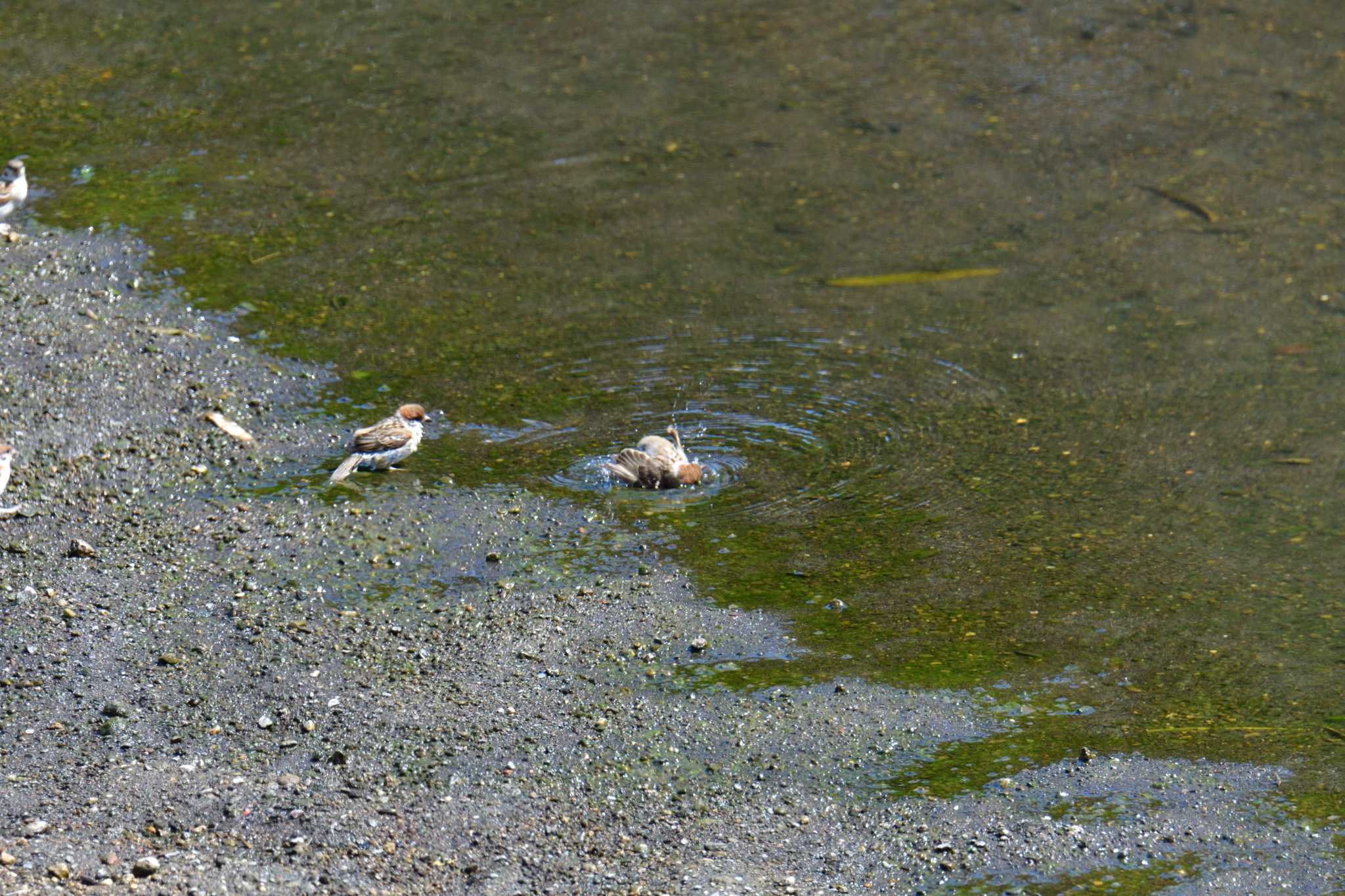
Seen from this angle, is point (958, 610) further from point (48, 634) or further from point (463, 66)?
point (463, 66)

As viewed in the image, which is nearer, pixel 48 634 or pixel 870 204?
pixel 48 634

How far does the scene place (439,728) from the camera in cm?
527

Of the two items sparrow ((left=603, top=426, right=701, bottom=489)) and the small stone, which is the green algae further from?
sparrow ((left=603, top=426, right=701, bottom=489))

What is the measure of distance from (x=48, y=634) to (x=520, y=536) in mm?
1972

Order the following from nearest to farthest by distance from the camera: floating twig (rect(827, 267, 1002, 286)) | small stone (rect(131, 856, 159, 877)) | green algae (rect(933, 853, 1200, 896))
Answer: small stone (rect(131, 856, 159, 877)) < green algae (rect(933, 853, 1200, 896)) < floating twig (rect(827, 267, 1002, 286))

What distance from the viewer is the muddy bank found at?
4629mm

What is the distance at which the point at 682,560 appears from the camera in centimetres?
647

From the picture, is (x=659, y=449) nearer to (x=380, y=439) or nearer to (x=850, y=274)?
(x=380, y=439)

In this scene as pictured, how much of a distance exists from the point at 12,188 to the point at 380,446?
12.6 ft

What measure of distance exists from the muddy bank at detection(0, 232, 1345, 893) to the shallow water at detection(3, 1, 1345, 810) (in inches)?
12.9

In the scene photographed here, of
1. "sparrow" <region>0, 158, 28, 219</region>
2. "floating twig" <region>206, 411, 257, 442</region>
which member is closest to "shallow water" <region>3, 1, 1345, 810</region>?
"sparrow" <region>0, 158, 28, 219</region>

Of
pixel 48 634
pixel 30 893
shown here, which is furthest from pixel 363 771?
pixel 48 634

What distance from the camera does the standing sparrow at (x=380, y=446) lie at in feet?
22.8

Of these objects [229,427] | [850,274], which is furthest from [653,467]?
[850,274]
